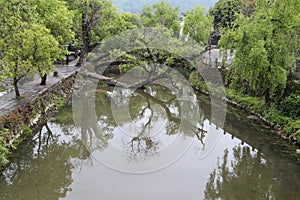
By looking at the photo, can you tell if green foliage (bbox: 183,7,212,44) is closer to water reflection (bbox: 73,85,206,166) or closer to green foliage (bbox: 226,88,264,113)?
water reflection (bbox: 73,85,206,166)

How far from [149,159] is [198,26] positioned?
642 inches

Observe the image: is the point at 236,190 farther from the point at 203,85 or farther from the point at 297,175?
the point at 203,85

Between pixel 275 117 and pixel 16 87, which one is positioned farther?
pixel 16 87

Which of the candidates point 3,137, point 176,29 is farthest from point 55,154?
point 176,29

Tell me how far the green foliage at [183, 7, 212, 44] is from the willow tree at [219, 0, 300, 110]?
10052 millimetres

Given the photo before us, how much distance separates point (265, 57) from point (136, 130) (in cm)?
686

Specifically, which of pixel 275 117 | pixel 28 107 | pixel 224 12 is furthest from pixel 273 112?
pixel 224 12

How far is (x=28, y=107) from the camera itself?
15.1 meters

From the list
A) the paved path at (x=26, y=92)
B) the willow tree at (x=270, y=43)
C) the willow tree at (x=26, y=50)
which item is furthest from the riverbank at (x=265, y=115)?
the willow tree at (x=26, y=50)

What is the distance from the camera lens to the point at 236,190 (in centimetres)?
1063

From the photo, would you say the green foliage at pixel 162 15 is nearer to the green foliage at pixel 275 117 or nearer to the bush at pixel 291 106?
the green foliage at pixel 275 117

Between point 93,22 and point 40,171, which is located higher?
point 93,22

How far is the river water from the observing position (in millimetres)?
10430

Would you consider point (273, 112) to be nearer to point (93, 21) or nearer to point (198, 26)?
point (198, 26)
